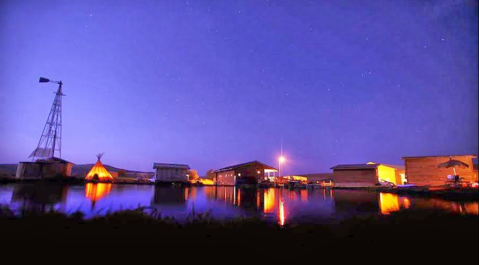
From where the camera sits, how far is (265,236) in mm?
5941

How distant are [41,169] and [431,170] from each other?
60.9 m

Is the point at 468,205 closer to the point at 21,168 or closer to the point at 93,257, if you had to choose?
the point at 93,257

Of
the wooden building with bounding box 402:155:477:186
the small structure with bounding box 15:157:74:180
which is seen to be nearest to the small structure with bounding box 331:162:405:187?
the wooden building with bounding box 402:155:477:186

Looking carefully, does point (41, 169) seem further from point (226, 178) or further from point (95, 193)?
point (226, 178)

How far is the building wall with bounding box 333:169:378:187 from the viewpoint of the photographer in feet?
125

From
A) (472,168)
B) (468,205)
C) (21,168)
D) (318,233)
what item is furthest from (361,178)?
(21,168)

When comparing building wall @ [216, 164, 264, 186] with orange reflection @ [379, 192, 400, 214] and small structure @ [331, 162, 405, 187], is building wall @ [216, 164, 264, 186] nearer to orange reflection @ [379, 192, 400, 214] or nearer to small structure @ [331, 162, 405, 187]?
small structure @ [331, 162, 405, 187]

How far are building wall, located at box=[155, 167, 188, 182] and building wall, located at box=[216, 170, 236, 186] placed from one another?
29.5 ft

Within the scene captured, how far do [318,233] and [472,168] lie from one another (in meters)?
33.9

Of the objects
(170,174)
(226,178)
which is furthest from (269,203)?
(226,178)

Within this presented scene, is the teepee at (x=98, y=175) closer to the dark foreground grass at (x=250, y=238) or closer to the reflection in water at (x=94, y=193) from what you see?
the reflection in water at (x=94, y=193)

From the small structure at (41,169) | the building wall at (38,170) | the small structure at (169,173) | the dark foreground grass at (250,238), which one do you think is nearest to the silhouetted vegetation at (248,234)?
the dark foreground grass at (250,238)

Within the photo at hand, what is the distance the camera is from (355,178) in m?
39.6

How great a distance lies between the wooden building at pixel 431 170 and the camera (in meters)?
27.8
